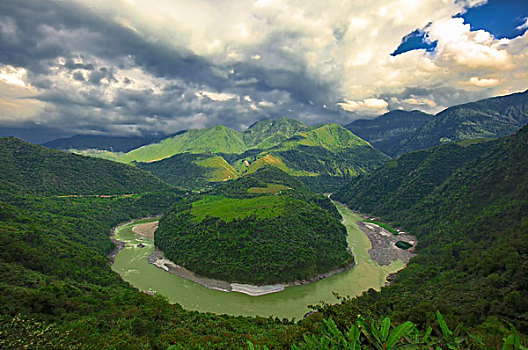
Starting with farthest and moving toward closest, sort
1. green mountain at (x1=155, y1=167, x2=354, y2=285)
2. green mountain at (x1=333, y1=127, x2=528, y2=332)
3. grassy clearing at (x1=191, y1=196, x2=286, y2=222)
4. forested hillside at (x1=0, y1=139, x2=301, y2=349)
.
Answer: grassy clearing at (x1=191, y1=196, x2=286, y2=222) → green mountain at (x1=155, y1=167, x2=354, y2=285) → green mountain at (x1=333, y1=127, x2=528, y2=332) → forested hillside at (x1=0, y1=139, x2=301, y2=349)

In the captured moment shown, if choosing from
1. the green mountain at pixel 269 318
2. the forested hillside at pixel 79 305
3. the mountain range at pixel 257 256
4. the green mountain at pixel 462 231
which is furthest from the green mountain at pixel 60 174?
the green mountain at pixel 462 231

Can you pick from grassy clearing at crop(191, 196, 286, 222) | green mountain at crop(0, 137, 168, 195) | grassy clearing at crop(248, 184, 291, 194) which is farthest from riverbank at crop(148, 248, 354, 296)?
green mountain at crop(0, 137, 168, 195)

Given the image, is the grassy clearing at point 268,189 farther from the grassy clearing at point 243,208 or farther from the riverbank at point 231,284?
the riverbank at point 231,284

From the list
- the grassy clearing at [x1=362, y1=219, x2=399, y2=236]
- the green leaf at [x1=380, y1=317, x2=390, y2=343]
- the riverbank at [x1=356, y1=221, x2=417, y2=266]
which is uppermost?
the green leaf at [x1=380, y1=317, x2=390, y2=343]

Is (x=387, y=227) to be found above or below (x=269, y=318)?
above

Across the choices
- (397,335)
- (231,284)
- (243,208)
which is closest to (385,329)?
(397,335)

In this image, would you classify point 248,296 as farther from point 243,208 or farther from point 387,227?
point 387,227

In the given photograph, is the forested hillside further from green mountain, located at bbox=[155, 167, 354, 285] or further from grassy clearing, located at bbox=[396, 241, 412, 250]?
grassy clearing, located at bbox=[396, 241, 412, 250]

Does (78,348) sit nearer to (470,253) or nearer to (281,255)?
(281,255)
